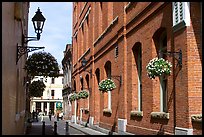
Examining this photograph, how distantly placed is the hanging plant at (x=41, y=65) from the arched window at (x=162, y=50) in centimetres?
690

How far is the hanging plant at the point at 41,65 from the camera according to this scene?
62.4 ft

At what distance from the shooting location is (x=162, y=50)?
14.1 meters

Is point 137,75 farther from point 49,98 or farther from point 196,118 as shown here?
point 49,98

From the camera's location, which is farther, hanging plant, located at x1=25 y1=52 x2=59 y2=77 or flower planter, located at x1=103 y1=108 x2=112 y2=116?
flower planter, located at x1=103 y1=108 x2=112 y2=116

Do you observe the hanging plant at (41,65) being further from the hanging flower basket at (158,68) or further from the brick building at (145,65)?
the hanging flower basket at (158,68)

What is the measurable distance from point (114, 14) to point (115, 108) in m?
5.51

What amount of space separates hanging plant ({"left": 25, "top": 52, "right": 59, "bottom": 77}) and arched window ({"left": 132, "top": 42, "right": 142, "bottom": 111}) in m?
4.93

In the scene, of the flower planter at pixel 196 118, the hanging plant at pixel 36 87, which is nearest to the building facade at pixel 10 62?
the flower planter at pixel 196 118

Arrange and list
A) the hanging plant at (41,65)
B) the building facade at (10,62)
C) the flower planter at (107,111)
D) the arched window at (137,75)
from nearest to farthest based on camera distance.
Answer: the building facade at (10,62)
the arched window at (137,75)
the hanging plant at (41,65)
the flower planter at (107,111)

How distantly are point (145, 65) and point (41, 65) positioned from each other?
668 cm

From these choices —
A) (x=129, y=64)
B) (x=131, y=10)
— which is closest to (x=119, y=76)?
(x=129, y=64)

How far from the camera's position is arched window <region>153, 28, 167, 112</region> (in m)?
13.9

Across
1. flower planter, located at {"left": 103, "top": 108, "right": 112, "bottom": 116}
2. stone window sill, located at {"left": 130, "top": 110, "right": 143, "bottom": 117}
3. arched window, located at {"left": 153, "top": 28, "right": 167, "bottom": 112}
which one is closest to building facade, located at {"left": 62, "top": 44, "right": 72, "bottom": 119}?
flower planter, located at {"left": 103, "top": 108, "right": 112, "bottom": 116}

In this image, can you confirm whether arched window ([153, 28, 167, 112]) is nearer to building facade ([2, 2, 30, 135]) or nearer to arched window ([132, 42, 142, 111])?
arched window ([132, 42, 142, 111])
